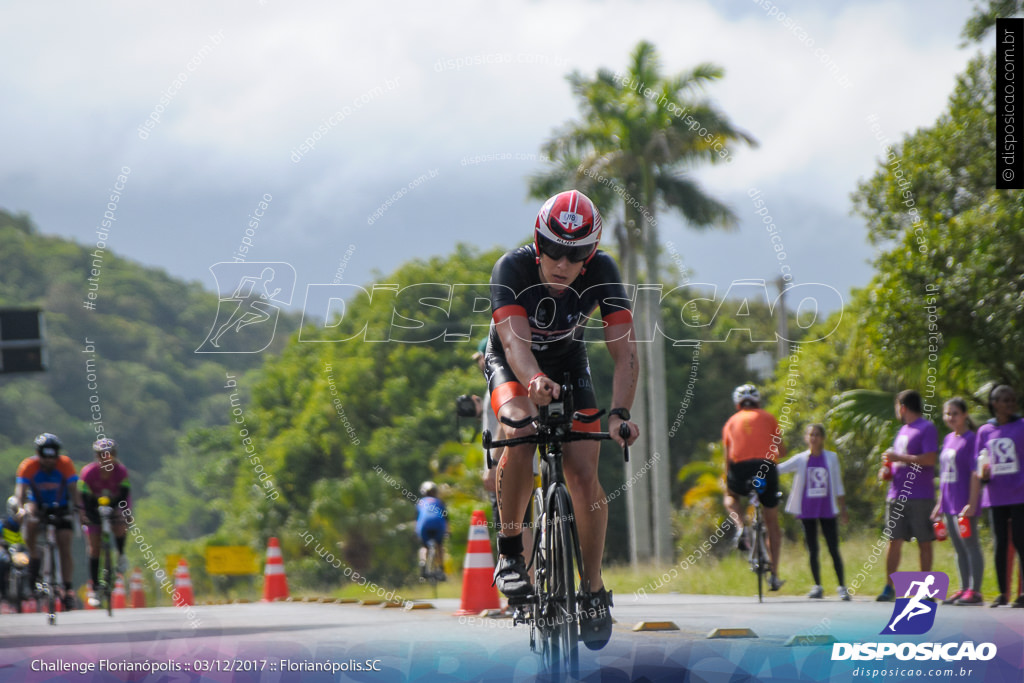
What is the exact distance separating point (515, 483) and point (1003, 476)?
15.8 feet

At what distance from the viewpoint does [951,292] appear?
45.8 feet

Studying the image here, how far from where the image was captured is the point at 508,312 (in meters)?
5.43

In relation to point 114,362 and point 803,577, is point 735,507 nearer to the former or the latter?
point 803,577

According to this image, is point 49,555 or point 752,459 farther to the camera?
point 49,555

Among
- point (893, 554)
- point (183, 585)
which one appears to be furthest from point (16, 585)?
point (893, 554)

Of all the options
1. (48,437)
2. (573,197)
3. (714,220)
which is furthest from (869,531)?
(573,197)

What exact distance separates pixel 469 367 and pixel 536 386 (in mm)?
38994

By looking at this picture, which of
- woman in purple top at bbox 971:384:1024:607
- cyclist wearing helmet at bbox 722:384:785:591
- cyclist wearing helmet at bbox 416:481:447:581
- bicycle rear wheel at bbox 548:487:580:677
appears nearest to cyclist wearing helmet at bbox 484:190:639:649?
bicycle rear wheel at bbox 548:487:580:677

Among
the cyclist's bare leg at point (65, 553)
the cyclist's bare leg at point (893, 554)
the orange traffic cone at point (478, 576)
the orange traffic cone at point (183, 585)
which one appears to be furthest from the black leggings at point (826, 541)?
the orange traffic cone at point (183, 585)

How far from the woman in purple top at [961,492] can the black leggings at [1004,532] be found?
36cm

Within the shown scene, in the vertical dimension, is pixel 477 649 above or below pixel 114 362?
below

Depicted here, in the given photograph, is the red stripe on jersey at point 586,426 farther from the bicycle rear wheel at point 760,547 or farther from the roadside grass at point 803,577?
the roadside grass at point 803,577

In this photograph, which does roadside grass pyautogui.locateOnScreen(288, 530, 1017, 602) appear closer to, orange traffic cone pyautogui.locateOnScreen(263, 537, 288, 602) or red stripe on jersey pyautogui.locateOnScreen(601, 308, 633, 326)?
orange traffic cone pyautogui.locateOnScreen(263, 537, 288, 602)

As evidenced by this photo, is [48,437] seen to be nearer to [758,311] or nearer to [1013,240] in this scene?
[1013,240]
